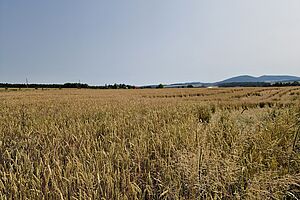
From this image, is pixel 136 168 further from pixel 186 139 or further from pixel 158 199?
pixel 186 139

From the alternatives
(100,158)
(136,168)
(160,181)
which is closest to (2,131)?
(100,158)

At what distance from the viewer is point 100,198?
2.46 meters

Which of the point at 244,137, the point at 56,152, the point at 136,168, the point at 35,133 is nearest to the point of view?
the point at 136,168

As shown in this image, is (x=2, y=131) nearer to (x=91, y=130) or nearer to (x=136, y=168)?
(x=91, y=130)

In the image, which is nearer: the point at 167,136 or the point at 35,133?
the point at 167,136

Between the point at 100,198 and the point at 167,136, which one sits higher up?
the point at 167,136

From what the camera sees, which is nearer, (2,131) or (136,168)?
(136,168)

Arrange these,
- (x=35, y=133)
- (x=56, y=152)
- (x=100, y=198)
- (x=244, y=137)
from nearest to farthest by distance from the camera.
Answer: (x=100, y=198) < (x=56, y=152) < (x=244, y=137) < (x=35, y=133)

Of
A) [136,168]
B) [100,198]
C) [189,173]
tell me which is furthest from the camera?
[136,168]

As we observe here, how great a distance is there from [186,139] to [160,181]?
3.87 ft

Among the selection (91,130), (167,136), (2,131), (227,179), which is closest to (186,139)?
(167,136)

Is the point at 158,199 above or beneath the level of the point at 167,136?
Result: beneath

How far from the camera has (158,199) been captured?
→ 98.5 inches

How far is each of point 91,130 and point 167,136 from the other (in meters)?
1.66
